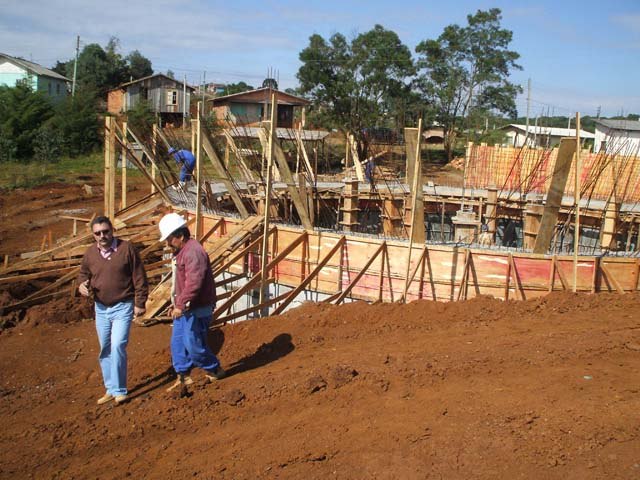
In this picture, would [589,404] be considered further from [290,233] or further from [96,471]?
[290,233]

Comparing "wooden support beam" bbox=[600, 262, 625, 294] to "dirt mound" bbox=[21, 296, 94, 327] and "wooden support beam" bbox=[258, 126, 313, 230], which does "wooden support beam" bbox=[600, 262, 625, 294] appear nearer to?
"wooden support beam" bbox=[258, 126, 313, 230]

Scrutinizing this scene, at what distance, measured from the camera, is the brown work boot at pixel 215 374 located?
547cm

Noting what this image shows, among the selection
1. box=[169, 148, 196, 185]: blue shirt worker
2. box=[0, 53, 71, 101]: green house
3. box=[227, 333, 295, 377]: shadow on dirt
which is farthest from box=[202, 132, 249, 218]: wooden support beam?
box=[0, 53, 71, 101]: green house

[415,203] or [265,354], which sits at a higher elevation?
[415,203]

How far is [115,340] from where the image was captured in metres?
4.97

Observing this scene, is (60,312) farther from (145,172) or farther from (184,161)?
(184,161)

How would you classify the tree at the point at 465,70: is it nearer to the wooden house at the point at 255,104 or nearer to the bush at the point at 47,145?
the wooden house at the point at 255,104

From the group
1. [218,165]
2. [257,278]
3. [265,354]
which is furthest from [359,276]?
[218,165]

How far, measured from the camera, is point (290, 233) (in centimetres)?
892

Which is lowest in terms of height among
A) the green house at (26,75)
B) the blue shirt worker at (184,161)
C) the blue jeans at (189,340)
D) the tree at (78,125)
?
the blue jeans at (189,340)

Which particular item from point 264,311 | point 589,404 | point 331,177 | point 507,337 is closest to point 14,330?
point 264,311

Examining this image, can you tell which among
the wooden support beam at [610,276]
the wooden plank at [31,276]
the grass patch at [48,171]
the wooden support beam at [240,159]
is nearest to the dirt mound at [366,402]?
the wooden support beam at [610,276]

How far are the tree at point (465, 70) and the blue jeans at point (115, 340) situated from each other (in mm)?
26043

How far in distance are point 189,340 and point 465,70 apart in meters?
27.8
